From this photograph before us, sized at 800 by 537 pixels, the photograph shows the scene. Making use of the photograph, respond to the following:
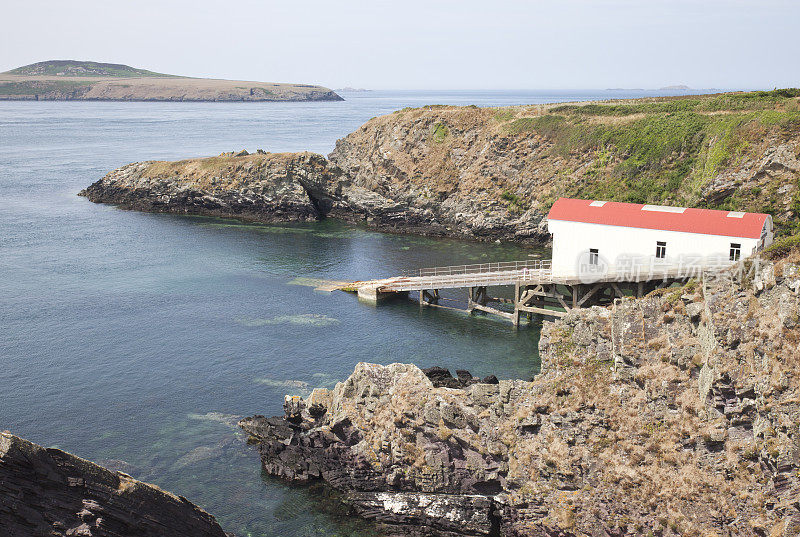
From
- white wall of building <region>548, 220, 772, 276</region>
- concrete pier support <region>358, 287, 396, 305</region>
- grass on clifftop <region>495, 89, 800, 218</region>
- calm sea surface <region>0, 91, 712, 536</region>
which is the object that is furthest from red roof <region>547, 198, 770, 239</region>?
grass on clifftop <region>495, 89, 800, 218</region>

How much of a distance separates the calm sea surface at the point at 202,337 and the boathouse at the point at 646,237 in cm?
823

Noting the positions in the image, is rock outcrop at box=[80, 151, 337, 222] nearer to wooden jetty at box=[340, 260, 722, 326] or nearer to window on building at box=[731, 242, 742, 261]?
wooden jetty at box=[340, 260, 722, 326]

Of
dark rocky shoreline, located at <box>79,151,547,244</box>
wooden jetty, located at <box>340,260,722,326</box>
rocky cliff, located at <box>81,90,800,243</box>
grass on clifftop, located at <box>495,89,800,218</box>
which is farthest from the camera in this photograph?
dark rocky shoreline, located at <box>79,151,547,244</box>

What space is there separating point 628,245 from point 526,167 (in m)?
44.7

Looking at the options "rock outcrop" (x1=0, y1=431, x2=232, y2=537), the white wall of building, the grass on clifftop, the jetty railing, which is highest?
the grass on clifftop

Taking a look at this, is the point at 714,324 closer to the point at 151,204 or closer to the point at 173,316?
the point at 173,316

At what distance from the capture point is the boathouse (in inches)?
1933

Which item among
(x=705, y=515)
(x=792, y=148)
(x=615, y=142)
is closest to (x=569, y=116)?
(x=615, y=142)

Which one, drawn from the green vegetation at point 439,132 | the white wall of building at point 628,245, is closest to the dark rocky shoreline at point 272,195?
the green vegetation at point 439,132

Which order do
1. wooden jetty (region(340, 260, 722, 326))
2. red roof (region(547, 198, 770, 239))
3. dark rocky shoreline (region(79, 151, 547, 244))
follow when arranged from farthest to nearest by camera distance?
dark rocky shoreline (region(79, 151, 547, 244)) < wooden jetty (region(340, 260, 722, 326)) < red roof (region(547, 198, 770, 239))

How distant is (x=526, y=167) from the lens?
96250 mm

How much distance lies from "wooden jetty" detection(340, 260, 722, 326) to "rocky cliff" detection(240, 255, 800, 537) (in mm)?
18205

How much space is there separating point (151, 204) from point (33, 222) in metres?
18.5

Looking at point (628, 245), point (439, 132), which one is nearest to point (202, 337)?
point (628, 245)
